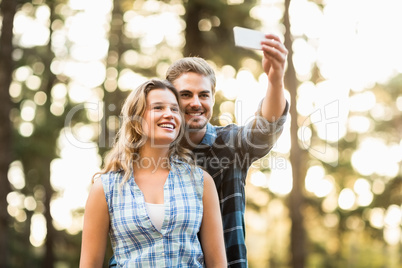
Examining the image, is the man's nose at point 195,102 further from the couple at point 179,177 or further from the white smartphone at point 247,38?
the white smartphone at point 247,38

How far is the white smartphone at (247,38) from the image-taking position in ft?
8.61

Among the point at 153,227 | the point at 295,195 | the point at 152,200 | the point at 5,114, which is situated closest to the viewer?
the point at 153,227

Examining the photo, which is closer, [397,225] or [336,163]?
[336,163]

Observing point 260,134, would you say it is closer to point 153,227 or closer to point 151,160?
point 151,160

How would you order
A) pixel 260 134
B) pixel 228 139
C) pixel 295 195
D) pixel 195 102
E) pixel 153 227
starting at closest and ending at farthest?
pixel 153 227
pixel 260 134
pixel 195 102
pixel 228 139
pixel 295 195

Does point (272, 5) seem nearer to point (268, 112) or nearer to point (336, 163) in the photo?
point (336, 163)

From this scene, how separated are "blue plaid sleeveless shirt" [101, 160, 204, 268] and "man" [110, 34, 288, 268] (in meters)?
0.38

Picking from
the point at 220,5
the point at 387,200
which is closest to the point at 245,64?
the point at 220,5

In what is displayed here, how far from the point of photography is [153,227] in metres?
2.64

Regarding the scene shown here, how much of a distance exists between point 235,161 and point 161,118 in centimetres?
60

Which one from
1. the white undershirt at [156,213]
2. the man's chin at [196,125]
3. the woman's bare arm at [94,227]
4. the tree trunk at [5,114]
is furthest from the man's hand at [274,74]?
the tree trunk at [5,114]

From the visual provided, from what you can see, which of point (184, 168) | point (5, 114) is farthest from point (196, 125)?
point (5, 114)

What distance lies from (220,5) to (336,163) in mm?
8928

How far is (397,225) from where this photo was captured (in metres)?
24.1
